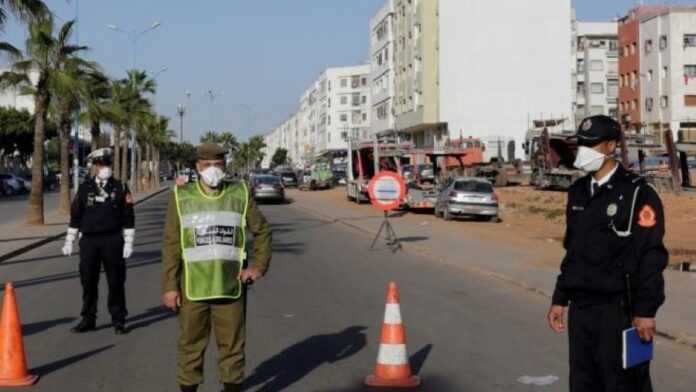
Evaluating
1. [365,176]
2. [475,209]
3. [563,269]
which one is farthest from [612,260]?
[365,176]

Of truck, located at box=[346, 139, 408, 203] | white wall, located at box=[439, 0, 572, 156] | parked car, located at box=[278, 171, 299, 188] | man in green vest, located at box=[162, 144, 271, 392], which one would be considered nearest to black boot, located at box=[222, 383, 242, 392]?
man in green vest, located at box=[162, 144, 271, 392]

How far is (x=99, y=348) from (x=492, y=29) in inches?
2604

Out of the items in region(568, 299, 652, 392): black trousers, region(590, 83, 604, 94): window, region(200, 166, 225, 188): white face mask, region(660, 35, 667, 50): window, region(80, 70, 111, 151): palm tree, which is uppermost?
region(660, 35, 667, 50): window

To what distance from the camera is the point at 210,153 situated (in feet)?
21.1

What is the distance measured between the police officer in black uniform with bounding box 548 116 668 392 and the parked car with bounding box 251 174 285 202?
141ft

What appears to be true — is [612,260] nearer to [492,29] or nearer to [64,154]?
[64,154]

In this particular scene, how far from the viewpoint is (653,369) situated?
336 inches

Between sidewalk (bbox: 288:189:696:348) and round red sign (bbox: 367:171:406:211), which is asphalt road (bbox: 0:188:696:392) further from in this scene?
round red sign (bbox: 367:171:406:211)

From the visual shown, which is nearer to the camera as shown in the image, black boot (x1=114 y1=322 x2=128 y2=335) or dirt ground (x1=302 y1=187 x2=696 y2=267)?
black boot (x1=114 y1=322 x2=128 y2=335)

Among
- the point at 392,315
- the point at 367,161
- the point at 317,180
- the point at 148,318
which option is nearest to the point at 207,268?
the point at 392,315

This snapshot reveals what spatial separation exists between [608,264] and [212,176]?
277 centimetres

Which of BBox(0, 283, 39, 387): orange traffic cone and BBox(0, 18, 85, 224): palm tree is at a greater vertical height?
BBox(0, 18, 85, 224): palm tree

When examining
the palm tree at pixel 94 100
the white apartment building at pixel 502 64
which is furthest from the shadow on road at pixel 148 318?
the white apartment building at pixel 502 64

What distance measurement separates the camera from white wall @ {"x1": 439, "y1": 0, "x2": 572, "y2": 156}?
72188mm
